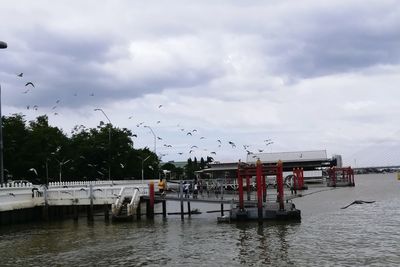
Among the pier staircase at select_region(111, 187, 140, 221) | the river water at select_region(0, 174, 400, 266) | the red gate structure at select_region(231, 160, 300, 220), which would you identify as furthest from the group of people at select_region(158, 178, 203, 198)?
the red gate structure at select_region(231, 160, 300, 220)

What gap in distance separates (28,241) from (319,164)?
14525 cm

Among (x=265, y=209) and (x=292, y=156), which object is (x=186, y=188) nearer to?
(x=265, y=209)

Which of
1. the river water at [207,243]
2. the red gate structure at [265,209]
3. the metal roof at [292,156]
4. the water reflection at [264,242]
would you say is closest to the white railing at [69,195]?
the river water at [207,243]

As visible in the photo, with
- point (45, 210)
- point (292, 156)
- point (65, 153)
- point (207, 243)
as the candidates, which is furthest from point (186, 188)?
point (292, 156)

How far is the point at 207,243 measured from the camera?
3002cm

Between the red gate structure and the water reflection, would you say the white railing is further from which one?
the water reflection

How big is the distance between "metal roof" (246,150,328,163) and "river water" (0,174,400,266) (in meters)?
127

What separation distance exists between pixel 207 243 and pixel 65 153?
57.7 metres

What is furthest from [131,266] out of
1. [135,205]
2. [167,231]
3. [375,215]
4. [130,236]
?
[375,215]

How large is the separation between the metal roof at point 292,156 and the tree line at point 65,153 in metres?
59.5

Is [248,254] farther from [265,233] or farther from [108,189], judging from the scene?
[108,189]

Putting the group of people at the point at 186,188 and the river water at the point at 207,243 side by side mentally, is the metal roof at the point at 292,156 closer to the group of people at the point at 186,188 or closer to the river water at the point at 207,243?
the group of people at the point at 186,188

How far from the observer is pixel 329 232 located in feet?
110

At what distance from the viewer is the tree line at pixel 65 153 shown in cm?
6869
